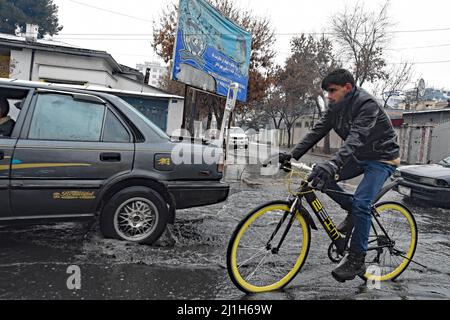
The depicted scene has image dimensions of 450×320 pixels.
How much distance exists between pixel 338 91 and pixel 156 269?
2.31m

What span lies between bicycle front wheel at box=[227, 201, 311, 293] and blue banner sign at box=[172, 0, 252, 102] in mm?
7052

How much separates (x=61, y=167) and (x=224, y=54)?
367 inches

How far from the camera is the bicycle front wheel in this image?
2754 mm

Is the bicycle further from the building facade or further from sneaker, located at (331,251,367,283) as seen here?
the building facade

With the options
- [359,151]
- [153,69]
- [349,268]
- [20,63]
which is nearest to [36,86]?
[359,151]

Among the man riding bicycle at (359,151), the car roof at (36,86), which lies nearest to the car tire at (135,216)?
the car roof at (36,86)

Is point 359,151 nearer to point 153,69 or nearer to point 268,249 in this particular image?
point 268,249

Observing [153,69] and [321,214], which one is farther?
[153,69]

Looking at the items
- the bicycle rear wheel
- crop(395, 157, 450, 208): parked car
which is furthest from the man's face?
crop(395, 157, 450, 208): parked car

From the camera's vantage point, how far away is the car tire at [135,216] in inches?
144

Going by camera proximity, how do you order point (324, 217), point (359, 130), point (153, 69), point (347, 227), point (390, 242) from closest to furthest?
point (359, 130) < point (324, 217) < point (347, 227) < point (390, 242) < point (153, 69)

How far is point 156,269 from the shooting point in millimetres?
3266

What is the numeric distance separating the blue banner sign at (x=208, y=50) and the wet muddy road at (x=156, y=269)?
6119 mm

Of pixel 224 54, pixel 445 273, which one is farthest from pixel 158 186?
pixel 224 54
